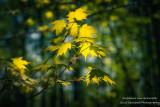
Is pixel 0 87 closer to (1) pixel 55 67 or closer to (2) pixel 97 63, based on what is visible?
(1) pixel 55 67

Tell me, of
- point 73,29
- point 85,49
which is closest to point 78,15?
point 73,29

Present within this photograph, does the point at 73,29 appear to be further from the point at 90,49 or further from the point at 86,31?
the point at 90,49

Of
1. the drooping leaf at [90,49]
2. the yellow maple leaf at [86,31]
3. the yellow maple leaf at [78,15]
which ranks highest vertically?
the yellow maple leaf at [78,15]

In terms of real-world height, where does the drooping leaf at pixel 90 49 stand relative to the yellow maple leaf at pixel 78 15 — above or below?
below

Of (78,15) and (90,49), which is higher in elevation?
(78,15)

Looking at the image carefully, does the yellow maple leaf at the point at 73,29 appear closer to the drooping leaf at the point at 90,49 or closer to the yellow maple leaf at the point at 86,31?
the yellow maple leaf at the point at 86,31

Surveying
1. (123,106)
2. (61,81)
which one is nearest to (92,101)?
(123,106)

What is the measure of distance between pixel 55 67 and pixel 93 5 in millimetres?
3260

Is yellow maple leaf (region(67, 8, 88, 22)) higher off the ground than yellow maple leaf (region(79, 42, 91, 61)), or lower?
higher

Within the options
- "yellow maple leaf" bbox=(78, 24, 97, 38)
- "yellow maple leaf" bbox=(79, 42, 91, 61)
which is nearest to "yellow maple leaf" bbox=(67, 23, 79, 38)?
"yellow maple leaf" bbox=(78, 24, 97, 38)

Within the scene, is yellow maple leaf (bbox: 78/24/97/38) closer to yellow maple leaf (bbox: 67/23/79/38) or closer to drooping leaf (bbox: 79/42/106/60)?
yellow maple leaf (bbox: 67/23/79/38)

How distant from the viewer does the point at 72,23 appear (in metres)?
1.54

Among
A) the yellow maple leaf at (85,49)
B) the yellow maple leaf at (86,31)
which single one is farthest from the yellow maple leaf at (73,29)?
the yellow maple leaf at (85,49)

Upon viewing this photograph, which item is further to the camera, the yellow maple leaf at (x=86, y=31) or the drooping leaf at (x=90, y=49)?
the yellow maple leaf at (x=86, y=31)
